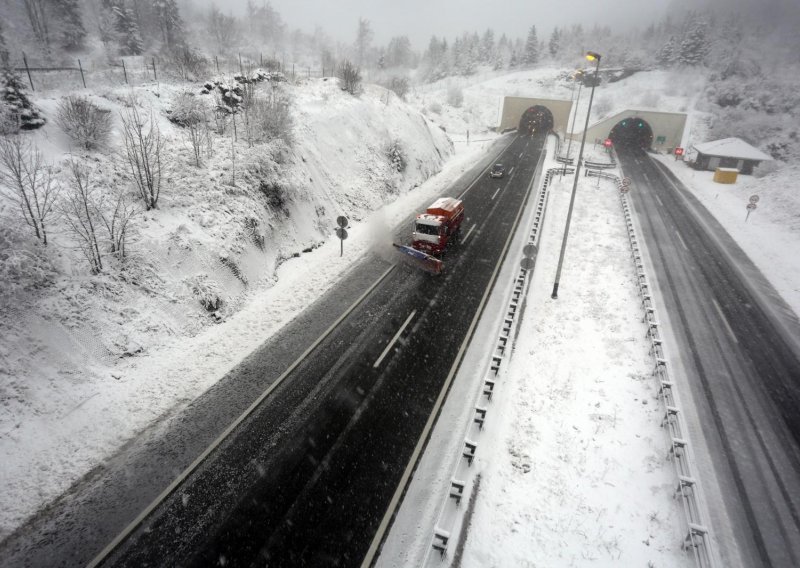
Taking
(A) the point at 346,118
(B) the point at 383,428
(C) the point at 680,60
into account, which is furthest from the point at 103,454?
(C) the point at 680,60

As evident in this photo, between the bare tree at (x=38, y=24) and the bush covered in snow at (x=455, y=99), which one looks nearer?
the bare tree at (x=38, y=24)

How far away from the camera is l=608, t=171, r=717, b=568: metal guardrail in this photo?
7164 millimetres

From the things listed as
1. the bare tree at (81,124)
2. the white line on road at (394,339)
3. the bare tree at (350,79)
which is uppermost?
the bare tree at (350,79)

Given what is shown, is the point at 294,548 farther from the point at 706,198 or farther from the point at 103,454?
the point at 706,198

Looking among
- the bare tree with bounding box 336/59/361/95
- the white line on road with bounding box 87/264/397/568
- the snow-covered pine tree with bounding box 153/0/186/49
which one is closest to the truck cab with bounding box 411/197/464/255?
the white line on road with bounding box 87/264/397/568

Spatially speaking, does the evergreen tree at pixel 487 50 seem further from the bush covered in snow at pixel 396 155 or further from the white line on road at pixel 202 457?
the white line on road at pixel 202 457

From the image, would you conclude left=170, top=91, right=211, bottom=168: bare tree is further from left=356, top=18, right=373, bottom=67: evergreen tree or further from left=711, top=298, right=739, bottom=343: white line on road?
left=356, top=18, right=373, bottom=67: evergreen tree

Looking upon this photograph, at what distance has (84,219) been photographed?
41.5 feet

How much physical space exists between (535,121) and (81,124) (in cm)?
7911

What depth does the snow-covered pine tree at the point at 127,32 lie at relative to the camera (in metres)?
52.8

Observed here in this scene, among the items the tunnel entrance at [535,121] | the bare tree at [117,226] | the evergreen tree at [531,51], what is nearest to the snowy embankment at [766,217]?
the bare tree at [117,226]

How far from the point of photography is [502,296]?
1666cm

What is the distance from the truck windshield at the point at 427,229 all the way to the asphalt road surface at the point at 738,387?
1100cm

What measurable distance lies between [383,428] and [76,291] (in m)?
10.2
